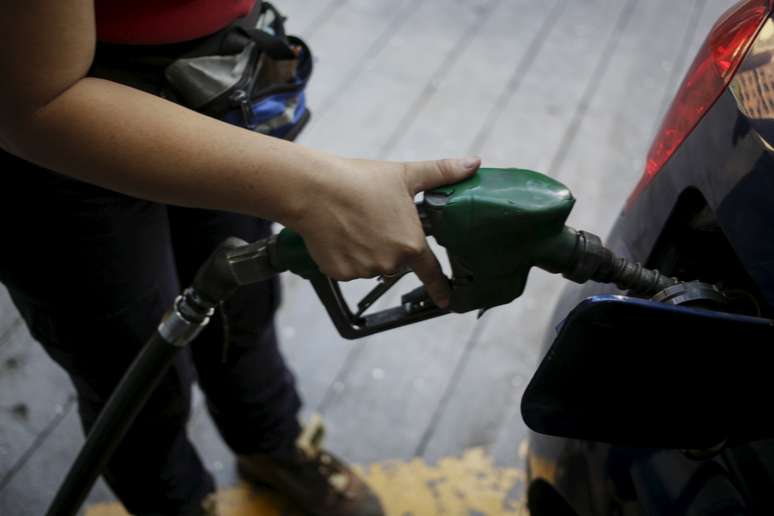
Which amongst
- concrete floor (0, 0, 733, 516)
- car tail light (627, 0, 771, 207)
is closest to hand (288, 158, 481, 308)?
car tail light (627, 0, 771, 207)

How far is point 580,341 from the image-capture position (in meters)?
0.69

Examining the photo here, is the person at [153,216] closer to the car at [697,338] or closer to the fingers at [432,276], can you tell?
the fingers at [432,276]

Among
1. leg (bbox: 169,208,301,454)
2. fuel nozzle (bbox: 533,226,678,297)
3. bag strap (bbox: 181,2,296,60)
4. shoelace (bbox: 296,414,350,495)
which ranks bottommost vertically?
shoelace (bbox: 296,414,350,495)

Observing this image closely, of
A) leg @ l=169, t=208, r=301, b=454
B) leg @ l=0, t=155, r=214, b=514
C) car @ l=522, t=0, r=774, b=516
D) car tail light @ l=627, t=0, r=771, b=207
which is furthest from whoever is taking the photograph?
leg @ l=169, t=208, r=301, b=454

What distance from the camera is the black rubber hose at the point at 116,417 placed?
94 cm

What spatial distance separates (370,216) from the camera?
738 mm

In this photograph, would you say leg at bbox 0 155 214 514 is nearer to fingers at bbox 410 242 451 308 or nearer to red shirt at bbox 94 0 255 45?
red shirt at bbox 94 0 255 45

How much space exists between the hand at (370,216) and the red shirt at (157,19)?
28cm

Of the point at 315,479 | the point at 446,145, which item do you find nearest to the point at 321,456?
the point at 315,479

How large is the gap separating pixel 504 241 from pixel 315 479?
886 mm

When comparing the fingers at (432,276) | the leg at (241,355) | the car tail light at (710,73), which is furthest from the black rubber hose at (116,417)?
the car tail light at (710,73)

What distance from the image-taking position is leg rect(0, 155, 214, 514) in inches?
35.8

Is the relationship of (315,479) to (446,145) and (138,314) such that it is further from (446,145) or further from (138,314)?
(446,145)

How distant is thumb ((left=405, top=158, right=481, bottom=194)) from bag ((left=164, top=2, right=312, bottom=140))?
292 mm
